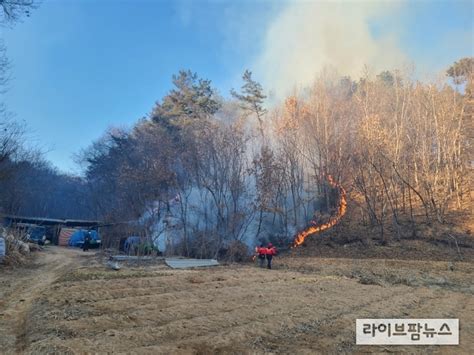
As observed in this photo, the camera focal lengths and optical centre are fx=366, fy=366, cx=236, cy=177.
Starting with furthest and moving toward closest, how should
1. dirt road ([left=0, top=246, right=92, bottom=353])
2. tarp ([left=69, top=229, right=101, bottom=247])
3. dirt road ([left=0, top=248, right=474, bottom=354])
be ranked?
1. tarp ([left=69, top=229, right=101, bottom=247])
2. dirt road ([left=0, top=246, right=92, bottom=353])
3. dirt road ([left=0, top=248, right=474, bottom=354])

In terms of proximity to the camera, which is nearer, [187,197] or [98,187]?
[187,197]

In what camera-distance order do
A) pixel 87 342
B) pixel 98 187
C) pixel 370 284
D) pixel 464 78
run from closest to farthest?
pixel 87 342 → pixel 370 284 → pixel 464 78 → pixel 98 187

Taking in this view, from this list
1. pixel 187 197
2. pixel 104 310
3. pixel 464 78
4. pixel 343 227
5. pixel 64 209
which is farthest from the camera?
pixel 64 209

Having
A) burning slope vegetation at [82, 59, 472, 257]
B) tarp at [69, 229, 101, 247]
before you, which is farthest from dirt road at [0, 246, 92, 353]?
tarp at [69, 229, 101, 247]

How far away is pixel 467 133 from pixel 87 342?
2894cm

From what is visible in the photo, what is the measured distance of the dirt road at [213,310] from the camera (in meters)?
5.32

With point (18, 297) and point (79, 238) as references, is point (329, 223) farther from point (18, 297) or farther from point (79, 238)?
point (79, 238)

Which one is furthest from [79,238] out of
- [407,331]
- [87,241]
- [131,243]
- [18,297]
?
[407,331]

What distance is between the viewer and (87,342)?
16.9 feet

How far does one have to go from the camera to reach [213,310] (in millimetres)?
7324

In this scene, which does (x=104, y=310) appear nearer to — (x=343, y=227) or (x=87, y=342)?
(x=87, y=342)

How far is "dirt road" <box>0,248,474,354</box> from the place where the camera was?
17.4ft

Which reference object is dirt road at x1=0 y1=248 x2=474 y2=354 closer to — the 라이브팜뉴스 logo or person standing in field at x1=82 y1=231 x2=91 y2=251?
the 라이브팜뉴스 logo

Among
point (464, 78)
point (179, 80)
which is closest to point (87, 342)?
point (464, 78)
